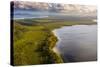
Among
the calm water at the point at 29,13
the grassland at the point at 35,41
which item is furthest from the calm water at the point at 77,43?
the calm water at the point at 29,13

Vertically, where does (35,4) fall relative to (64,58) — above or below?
above

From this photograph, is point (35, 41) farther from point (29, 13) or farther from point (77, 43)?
point (77, 43)

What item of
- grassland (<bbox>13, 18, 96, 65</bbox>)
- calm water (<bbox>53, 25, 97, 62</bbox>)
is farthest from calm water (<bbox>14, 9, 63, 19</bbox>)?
calm water (<bbox>53, 25, 97, 62</bbox>)

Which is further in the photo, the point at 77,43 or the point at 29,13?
the point at 77,43

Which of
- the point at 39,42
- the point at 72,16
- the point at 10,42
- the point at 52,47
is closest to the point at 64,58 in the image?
the point at 52,47

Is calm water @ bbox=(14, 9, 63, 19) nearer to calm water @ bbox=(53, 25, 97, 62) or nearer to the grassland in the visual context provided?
the grassland

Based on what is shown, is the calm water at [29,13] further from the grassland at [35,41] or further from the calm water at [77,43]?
the calm water at [77,43]

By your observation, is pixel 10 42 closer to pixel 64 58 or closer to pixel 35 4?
pixel 35 4

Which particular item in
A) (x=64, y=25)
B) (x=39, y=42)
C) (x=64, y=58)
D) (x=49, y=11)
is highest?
(x=49, y=11)

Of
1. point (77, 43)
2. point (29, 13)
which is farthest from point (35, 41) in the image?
point (77, 43)
